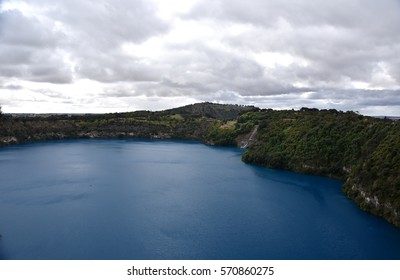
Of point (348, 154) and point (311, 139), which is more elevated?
point (311, 139)

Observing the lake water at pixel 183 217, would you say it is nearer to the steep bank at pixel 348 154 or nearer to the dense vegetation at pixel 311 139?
the steep bank at pixel 348 154

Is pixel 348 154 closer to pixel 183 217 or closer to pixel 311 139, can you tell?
pixel 311 139

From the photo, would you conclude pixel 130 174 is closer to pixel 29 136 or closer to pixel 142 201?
pixel 142 201

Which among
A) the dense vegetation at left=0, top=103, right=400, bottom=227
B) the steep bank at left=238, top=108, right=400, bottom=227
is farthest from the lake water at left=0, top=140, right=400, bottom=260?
the dense vegetation at left=0, top=103, right=400, bottom=227

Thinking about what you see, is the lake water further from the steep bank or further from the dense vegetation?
the dense vegetation

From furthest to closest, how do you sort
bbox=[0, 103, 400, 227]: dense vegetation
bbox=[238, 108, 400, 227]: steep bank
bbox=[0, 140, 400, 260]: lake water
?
bbox=[0, 103, 400, 227]: dense vegetation < bbox=[238, 108, 400, 227]: steep bank < bbox=[0, 140, 400, 260]: lake water

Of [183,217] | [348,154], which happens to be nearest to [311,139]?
[348,154]

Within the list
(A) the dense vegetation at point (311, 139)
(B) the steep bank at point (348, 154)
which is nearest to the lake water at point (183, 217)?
(B) the steep bank at point (348, 154)
